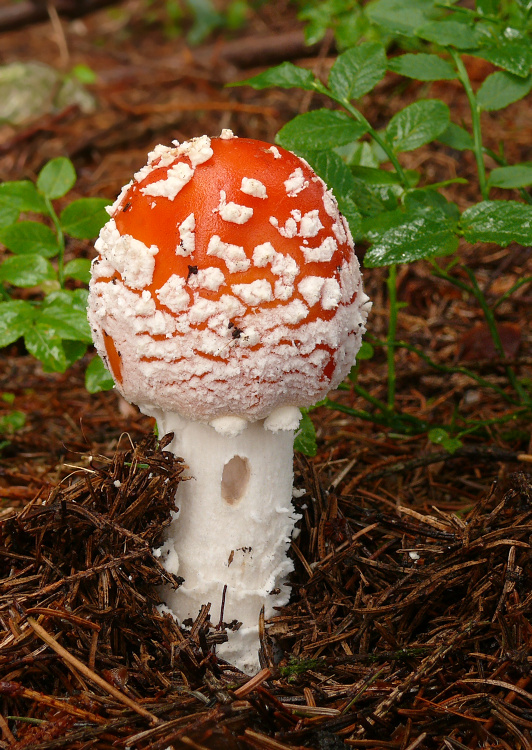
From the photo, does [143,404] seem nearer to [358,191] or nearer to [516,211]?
[358,191]

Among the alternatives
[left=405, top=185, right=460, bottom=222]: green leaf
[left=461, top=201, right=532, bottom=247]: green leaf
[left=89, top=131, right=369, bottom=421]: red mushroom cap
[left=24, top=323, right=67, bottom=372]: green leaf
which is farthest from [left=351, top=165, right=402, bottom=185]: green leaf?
[left=24, top=323, right=67, bottom=372]: green leaf

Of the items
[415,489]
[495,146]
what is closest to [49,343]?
[415,489]

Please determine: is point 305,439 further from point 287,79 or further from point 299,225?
point 287,79

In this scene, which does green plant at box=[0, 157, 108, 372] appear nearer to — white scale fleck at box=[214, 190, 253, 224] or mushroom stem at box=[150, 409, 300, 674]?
mushroom stem at box=[150, 409, 300, 674]

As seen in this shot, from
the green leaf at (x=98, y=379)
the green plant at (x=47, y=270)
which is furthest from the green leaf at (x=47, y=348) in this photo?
the green leaf at (x=98, y=379)

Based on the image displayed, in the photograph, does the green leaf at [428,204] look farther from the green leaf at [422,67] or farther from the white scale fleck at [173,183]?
the white scale fleck at [173,183]

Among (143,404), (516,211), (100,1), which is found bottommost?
(143,404)

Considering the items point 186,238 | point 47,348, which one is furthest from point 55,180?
point 186,238
